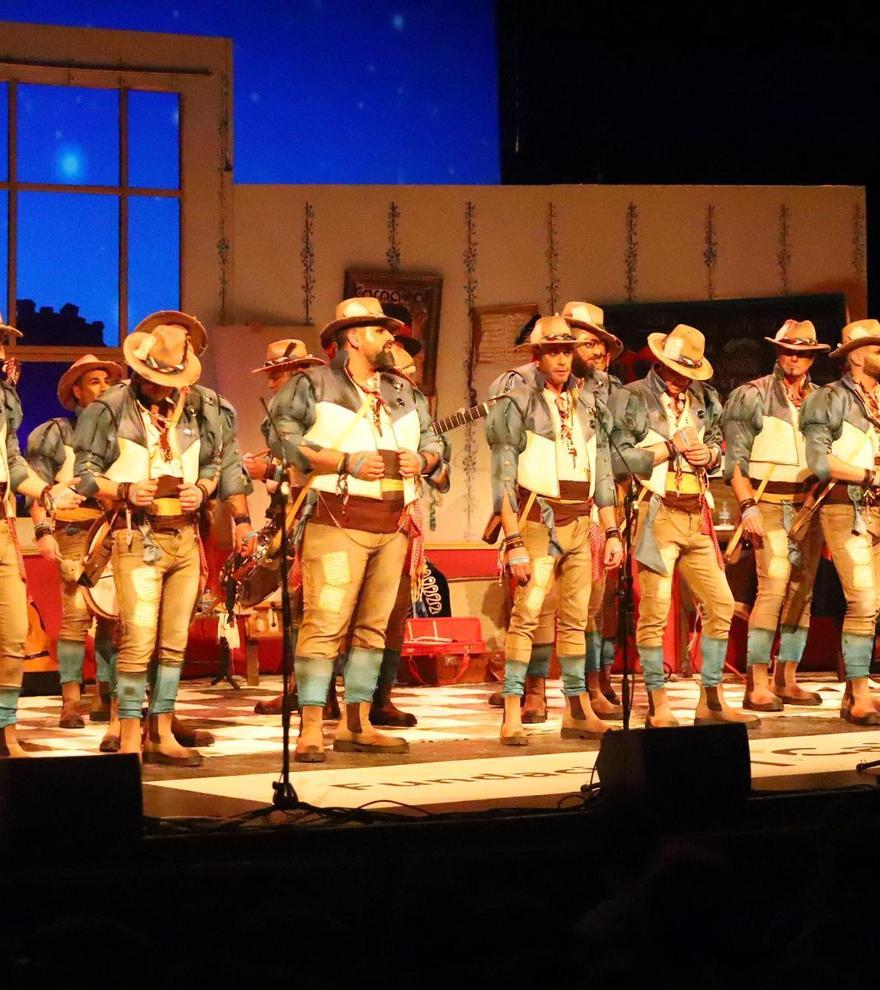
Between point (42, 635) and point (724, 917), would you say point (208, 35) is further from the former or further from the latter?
point (724, 917)

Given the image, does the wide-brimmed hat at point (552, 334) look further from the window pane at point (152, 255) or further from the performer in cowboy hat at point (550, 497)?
the window pane at point (152, 255)

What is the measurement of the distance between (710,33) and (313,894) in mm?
7848

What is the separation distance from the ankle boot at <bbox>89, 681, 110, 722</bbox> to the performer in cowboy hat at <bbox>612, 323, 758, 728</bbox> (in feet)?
8.75

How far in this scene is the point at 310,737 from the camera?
21.2 feet

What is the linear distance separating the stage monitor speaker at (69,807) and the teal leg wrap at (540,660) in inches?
149

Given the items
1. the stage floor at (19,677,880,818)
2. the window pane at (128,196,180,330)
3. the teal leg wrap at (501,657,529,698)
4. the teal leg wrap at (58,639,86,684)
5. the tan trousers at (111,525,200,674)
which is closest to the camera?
the stage floor at (19,677,880,818)

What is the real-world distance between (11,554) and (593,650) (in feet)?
10.2

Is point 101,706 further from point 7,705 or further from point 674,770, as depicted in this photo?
point 674,770

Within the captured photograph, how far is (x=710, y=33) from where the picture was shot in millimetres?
10375

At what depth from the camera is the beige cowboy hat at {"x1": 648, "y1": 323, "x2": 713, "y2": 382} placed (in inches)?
292

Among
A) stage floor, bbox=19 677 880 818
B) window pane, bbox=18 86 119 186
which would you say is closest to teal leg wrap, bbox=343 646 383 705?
stage floor, bbox=19 677 880 818

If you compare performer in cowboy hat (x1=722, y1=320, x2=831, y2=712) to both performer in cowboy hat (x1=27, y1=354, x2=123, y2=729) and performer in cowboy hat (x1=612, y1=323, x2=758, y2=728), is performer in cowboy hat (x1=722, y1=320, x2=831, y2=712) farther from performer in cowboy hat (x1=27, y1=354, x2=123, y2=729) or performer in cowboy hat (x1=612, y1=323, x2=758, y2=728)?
performer in cowboy hat (x1=27, y1=354, x2=123, y2=729)

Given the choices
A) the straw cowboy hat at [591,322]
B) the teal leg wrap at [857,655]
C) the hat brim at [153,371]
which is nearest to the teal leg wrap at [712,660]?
the teal leg wrap at [857,655]

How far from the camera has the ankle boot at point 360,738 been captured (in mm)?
6613
